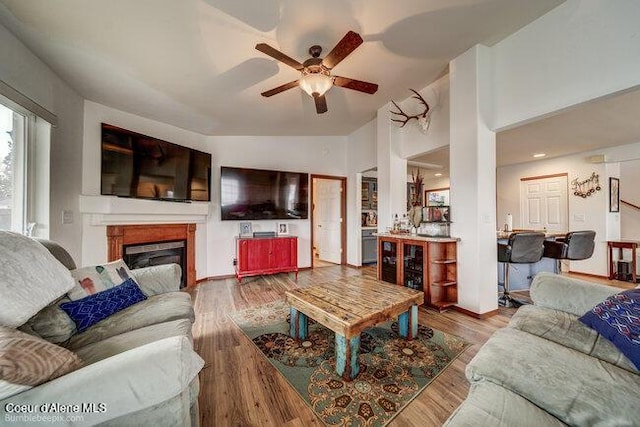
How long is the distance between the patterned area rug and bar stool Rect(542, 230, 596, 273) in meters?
2.07

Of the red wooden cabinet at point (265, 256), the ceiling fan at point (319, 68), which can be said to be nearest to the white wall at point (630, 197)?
the ceiling fan at point (319, 68)

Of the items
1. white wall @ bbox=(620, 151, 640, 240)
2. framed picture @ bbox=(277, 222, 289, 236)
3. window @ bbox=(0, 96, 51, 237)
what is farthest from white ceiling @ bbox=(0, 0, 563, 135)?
white wall @ bbox=(620, 151, 640, 240)

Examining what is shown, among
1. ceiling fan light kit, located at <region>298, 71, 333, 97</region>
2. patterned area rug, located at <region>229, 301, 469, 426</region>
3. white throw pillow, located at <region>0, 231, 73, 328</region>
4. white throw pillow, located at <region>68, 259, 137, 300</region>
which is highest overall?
ceiling fan light kit, located at <region>298, 71, 333, 97</region>

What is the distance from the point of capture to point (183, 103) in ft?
10.0

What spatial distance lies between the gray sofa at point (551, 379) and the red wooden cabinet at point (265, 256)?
3233 mm

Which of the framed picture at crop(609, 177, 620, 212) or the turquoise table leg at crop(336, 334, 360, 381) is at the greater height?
the framed picture at crop(609, 177, 620, 212)

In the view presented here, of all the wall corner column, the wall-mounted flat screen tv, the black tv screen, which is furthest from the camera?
the black tv screen

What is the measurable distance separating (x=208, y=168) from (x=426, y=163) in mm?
4298

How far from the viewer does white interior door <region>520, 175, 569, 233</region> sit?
4.80m

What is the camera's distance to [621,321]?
3.67 feet

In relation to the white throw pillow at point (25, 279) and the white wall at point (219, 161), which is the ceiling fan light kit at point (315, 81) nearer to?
the white throw pillow at point (25, 279)

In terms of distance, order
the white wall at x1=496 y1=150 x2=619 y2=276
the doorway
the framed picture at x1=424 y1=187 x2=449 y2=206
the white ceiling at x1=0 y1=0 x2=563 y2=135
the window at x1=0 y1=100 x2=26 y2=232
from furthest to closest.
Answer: the framed picture at x1=424 y1=187 x2=449 y2=206 → the doorway → the white wall at x1=496 y1=150 x2=619 y2=276 → the window at x1=0 y1=100 x2=26 y2=232 → the white ceiling at x1=0 y1=0 x2=563 y2=135

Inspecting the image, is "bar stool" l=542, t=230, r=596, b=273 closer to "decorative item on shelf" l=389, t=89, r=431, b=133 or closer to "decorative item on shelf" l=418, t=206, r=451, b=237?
"decorative item on shelf" l=418, t=206, r=451, b=237

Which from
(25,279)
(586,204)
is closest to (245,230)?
(25,279)
